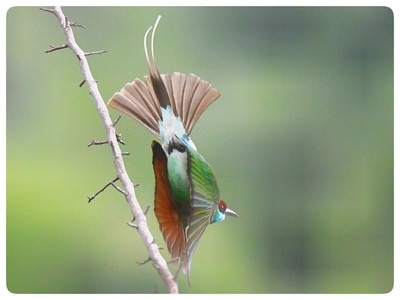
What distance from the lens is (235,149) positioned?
153cm

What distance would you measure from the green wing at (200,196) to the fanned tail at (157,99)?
0.06m

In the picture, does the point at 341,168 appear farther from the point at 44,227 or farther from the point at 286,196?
the point at 44,227

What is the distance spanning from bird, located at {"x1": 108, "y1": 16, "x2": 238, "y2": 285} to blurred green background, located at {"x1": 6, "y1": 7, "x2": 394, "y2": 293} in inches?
0.7

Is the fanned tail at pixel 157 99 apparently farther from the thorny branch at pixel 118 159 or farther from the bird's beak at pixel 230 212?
the bird's beak at pixel 230 212

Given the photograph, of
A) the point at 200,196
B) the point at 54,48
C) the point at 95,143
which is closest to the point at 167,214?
the point at 200,196

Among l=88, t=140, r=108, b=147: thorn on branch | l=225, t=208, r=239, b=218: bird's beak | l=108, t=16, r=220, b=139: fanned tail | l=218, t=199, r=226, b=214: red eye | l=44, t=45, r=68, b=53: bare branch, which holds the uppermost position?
l=44, t=45, r=68, b=53: bare branch

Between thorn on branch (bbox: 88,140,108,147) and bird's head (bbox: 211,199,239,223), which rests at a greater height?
thorn on branch (bbox: 88,140,108,147)

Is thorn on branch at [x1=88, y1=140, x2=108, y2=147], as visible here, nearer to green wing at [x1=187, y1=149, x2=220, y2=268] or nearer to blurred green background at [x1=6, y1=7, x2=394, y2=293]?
blurred green background at [x1=6, y1=7, x2=394, y2=293]

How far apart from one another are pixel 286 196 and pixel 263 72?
0.83 ft

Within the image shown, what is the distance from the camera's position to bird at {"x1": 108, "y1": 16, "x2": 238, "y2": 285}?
143cm

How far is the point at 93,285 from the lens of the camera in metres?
1.49

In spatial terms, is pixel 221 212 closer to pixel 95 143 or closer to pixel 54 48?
pixel 95 143

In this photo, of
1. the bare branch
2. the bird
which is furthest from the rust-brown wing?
the bare branch
